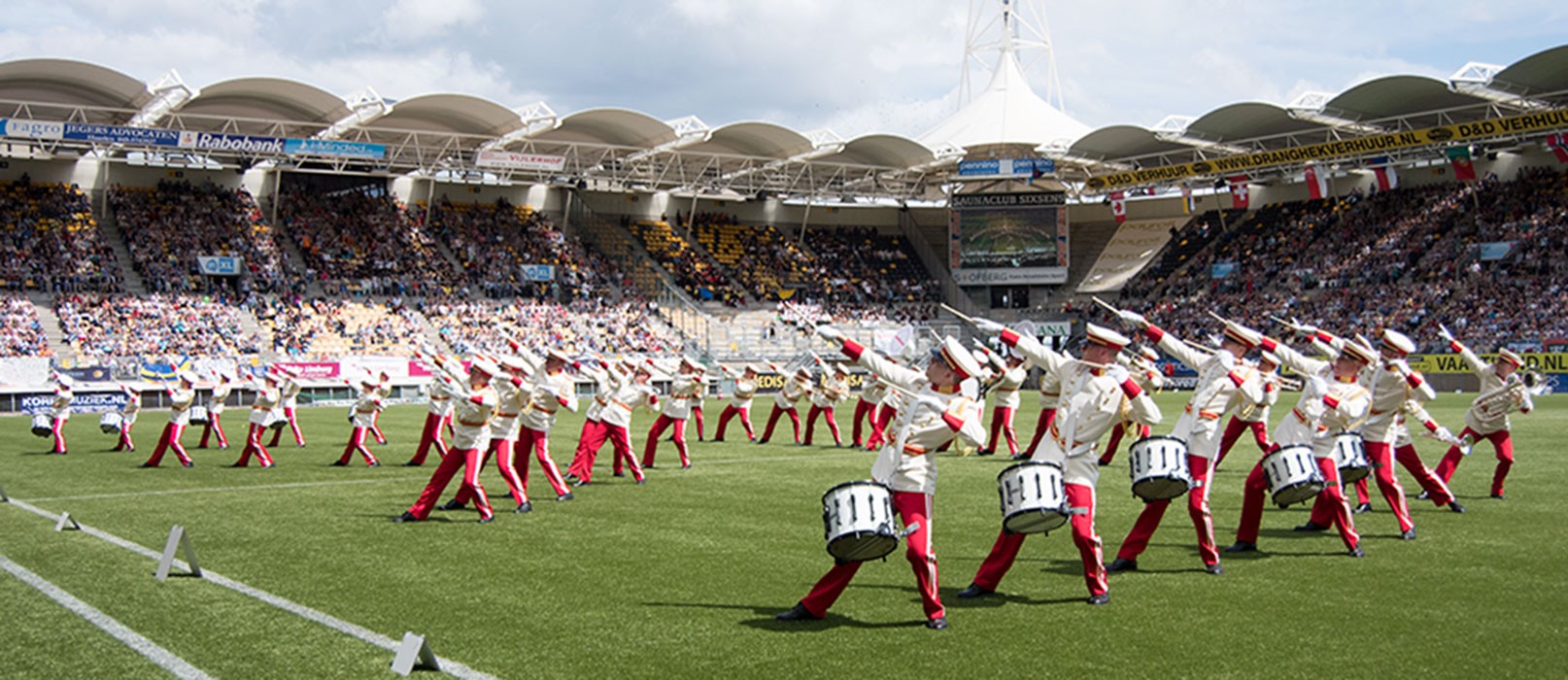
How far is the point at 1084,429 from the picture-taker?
8312mm

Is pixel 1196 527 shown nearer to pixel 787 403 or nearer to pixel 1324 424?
pixel 1324 424

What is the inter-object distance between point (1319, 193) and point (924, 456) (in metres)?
43.2

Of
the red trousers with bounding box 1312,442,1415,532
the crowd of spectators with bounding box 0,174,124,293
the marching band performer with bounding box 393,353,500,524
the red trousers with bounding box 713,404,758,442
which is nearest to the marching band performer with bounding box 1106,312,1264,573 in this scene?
the red trousers with bounding box 1312,442,1415,532

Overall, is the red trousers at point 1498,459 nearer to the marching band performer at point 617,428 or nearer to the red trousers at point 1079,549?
the red trousers at point 1079,549

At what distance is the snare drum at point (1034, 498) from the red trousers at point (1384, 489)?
13.9ft

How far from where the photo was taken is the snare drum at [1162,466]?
8.66m

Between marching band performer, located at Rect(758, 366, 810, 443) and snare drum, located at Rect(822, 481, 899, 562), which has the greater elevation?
snare drum, located at Rect(822, 481, 899, 562)

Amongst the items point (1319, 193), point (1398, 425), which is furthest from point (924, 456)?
point (1319, 193)

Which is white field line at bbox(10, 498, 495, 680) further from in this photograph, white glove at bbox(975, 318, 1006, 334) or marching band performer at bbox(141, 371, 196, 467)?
marching band performer at bbox(141, 371, 196, 467)

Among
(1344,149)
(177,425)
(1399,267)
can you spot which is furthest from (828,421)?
(1399,267)

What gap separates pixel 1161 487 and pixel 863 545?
273cm

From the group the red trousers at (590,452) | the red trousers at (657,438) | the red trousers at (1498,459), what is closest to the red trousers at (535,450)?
the red trousers at (590,452)

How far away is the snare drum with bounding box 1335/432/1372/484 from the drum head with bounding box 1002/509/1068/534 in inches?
171

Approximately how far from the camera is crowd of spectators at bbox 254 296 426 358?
41.5m
